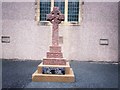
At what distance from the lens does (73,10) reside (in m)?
13.1

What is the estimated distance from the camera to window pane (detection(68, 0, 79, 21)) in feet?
42.8

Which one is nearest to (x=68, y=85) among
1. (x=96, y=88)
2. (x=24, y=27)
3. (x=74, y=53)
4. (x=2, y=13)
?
(x=96, y=88)

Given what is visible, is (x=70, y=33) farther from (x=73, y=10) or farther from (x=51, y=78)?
(x=51, y=78)

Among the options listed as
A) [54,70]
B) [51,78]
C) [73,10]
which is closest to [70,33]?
[73,10]

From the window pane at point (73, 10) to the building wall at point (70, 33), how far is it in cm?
56

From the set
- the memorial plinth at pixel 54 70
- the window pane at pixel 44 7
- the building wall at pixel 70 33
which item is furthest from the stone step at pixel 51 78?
the window pane at pixel 44 7

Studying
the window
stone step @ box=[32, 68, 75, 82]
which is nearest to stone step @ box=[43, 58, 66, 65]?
stone step @ box=[32, 68, 75, 82]

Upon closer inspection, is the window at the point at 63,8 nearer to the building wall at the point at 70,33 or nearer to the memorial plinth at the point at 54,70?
the building wall at the point at 70,33

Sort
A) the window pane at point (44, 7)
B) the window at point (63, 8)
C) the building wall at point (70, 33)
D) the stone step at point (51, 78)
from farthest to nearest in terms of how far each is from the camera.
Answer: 1. the window pane at point (44, 7)
2. the window at point (63, 8)
3. the building wall at point (70, 33)
4. the stone step at point (51, 78)

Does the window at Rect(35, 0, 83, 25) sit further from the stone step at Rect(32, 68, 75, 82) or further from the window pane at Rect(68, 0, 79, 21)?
the stone step at Rect(32, 68, 75, 82)

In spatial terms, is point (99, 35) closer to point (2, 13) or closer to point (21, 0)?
point (21, 0)

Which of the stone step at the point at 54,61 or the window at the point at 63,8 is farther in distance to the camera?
the window at the point at 63,8

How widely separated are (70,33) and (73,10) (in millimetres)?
1436

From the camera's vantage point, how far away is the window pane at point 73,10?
1303 centimetres
